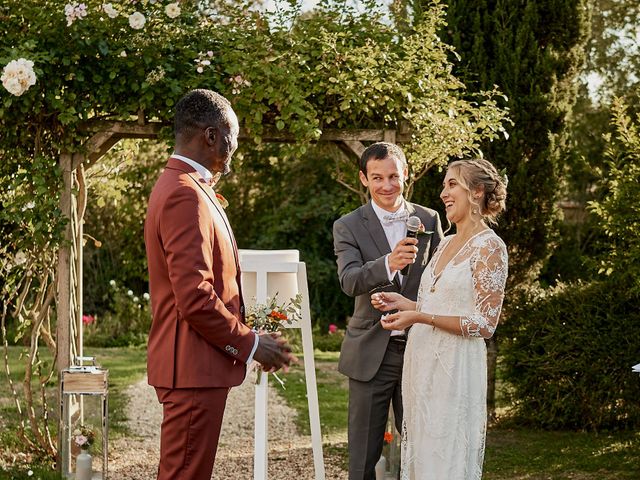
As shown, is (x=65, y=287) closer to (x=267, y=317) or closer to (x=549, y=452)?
(x=267, y=317)

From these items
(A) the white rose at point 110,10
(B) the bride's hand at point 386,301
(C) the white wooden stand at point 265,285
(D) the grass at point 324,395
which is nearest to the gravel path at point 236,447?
(D) the grass at point 324,395

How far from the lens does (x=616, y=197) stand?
5.78 m

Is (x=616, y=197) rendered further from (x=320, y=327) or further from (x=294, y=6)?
(x=320, y=327)

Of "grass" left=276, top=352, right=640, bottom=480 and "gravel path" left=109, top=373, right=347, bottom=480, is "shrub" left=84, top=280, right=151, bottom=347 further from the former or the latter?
"grass" left=276, top=352, right=640, bottom=480

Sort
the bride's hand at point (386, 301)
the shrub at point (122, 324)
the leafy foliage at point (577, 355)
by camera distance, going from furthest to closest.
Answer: the shrub at point (122, 324), the leafy foliage at point (577, 355), the bride's hand at point (386, 301)

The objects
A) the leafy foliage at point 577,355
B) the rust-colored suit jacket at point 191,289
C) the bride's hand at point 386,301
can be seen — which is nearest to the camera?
the rust-colored suit jacket at point 191,289

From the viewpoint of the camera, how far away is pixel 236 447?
6.58 meters

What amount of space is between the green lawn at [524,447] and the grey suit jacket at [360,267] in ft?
6.89

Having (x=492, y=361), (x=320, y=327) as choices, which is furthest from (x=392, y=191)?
(x=320, y=327)

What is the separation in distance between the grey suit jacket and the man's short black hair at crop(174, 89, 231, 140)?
113 centimetres

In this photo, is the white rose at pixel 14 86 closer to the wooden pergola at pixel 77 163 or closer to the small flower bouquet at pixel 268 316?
the wooden pergola at pixel 77 163

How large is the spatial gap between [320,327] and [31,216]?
8.38 metres

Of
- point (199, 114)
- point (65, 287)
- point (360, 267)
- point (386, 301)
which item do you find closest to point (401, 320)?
point (386, 301)

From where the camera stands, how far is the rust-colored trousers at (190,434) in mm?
2766
